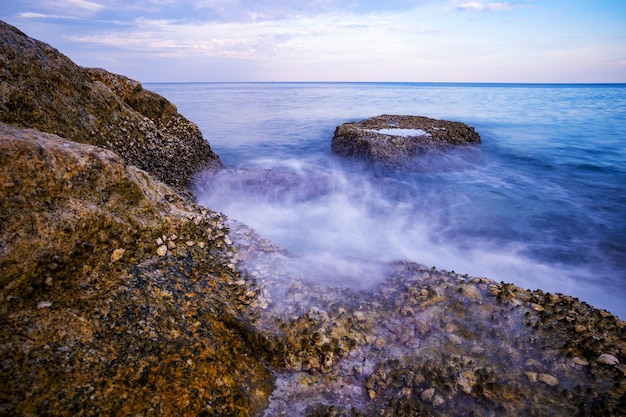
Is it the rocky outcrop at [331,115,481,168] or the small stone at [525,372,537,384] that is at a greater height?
the rocky outcrop at [331,115,481,168]

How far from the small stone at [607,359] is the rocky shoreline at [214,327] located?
0.01 meters

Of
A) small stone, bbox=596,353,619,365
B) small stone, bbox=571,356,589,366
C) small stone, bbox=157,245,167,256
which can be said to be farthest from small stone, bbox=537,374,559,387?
small stone, bbox=157,245,167,256

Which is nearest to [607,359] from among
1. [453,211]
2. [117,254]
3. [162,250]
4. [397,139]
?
[162,250]

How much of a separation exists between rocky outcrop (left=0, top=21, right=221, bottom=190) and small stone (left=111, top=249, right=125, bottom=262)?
97.9 inches

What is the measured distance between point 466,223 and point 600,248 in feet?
9.27

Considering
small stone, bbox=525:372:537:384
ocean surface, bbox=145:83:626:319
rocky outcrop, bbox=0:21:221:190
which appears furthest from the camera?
ocean surface, bbox=145:83:626:319

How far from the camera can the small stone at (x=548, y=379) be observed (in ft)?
9.56

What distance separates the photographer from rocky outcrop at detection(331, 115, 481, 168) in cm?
1310

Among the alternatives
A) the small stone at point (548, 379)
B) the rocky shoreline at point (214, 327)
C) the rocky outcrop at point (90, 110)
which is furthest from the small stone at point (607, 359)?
the rocky outcrop at point (90, 110)

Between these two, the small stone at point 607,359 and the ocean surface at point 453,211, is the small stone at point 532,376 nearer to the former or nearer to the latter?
the small stone at point 607,359

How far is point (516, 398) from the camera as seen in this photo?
283cm

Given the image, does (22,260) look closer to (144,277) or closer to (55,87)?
(144,277)

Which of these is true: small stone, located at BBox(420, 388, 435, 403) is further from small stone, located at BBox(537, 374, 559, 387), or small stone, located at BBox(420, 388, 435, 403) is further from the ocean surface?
the ocean surface

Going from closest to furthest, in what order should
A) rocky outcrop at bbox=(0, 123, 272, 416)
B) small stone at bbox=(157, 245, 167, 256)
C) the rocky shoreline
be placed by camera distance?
1. rocky outcrop at bbox=(0, 123, 272, 416)
2. the rocky shoreline
3. small stone at bbox=(157, 245, 167, 256)
